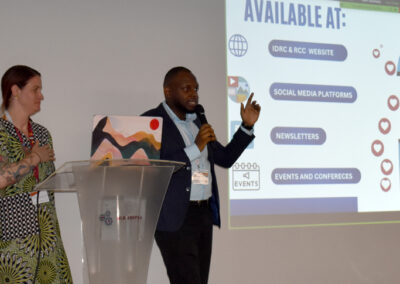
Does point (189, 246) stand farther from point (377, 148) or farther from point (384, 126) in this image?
point (384, 126)

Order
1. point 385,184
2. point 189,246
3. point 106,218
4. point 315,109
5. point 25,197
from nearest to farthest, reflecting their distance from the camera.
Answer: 1. point 106,218
2. point 25,197
3. point 189,246
4. point 315,109
5. point 385,184

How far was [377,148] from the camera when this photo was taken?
3.79 meters

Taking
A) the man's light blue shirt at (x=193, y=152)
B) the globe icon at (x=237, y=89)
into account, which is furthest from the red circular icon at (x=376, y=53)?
the man's light blue shirt at (x=193, y=152)

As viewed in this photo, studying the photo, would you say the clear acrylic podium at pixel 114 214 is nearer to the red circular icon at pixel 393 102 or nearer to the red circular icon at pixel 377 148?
the red circular icon at pixel 377 148

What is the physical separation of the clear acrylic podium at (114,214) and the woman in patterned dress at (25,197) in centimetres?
60

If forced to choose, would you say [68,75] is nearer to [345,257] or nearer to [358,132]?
[358,132]

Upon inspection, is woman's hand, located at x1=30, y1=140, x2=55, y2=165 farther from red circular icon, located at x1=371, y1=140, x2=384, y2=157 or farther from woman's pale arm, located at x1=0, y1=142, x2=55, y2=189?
red circular icon, located at x1=371, y1=140, x2=384, y2=157

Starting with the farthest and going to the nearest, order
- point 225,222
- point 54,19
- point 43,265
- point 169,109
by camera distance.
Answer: point 225,222 < point 54,19 < point 169,109 < point 43,265

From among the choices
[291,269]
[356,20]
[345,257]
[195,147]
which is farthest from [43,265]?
[356,20]

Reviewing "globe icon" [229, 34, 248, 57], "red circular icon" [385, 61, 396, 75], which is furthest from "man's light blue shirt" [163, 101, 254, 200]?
"red circular icon" [385, 61, 396, 75]

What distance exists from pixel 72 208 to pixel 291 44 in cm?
193

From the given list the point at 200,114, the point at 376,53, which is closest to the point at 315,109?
the point at 376,53

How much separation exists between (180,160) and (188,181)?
0.41 feet

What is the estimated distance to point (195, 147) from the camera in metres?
2.51
